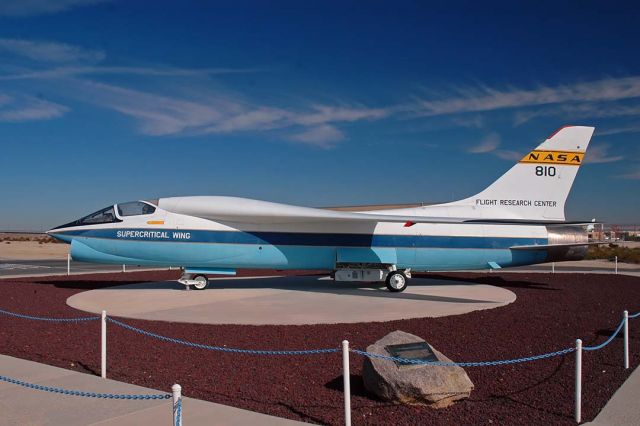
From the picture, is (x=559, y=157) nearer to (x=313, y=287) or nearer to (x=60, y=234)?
(x=313, y=287)

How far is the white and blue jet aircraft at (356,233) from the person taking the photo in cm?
1661

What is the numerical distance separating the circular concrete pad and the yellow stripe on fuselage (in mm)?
4697

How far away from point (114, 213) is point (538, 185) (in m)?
14.2

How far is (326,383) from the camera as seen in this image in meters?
6.82

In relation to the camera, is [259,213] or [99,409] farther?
[259,213]

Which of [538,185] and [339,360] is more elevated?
[538,185]

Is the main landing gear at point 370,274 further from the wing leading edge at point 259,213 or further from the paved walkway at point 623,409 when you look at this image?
the paved walkway at point 623,409

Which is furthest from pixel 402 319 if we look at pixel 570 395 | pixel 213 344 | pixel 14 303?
pixel 14 303

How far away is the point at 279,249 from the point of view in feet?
55.4

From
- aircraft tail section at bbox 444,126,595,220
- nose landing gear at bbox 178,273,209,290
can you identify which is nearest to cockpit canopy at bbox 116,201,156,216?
nose landing gear at bbox 178,273,209,290

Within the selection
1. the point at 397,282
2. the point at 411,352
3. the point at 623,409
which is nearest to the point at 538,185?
the point at 397,282

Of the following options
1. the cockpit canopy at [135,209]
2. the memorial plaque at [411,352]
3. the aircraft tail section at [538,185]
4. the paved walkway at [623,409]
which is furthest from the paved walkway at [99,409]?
the aircraft tail section at [538,185]

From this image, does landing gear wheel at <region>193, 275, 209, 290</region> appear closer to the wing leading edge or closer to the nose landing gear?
the nose landing gear

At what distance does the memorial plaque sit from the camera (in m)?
6.13
